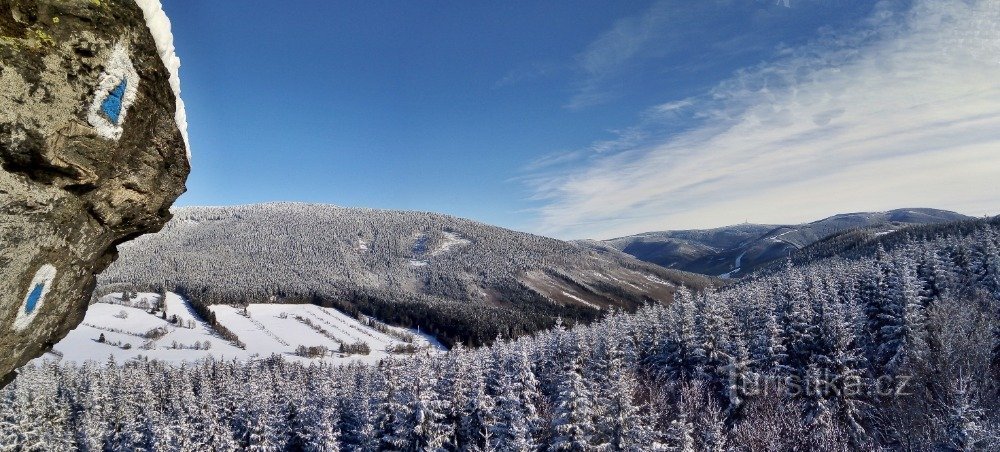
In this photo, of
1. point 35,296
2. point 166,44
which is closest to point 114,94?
point 166,44

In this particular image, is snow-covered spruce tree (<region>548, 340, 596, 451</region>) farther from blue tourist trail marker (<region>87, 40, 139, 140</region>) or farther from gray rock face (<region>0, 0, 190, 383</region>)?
blue tourist trail marker (<region>87, 40, 139, 140</region>)

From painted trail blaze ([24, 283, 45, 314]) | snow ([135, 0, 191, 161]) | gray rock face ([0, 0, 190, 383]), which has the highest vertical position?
snow ([135, 0, 191, 161])

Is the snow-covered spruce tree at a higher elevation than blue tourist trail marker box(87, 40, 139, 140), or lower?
lower

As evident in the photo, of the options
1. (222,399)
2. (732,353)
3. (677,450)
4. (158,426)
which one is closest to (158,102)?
(677,450)

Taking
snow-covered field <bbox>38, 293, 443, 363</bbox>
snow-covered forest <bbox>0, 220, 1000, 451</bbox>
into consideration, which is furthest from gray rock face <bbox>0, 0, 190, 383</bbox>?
snow-covered field <bbox>38, 293, 443, 363</bbox>

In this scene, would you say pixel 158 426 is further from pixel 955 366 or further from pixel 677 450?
pixel 955 366

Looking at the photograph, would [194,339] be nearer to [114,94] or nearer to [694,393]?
[694,393]
